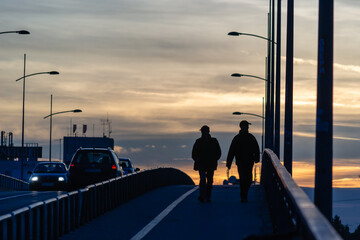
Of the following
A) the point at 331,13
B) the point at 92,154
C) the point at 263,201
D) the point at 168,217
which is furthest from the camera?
the point at 92,154

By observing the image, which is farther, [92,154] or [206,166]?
[92,154]

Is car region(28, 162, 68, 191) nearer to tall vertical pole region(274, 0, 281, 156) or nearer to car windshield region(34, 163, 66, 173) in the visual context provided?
car windshield region(34, 163, 66, 173)

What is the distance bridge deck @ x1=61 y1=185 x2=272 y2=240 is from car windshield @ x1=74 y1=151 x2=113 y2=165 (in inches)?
190

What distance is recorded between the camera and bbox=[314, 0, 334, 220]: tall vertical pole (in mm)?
10156

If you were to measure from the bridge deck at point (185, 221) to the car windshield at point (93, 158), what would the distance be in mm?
4830

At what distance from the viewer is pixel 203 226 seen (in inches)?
632

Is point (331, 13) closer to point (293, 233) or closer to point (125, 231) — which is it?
point (293, 233)

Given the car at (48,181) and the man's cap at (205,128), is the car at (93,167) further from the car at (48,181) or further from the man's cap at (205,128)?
the car at (48,181)

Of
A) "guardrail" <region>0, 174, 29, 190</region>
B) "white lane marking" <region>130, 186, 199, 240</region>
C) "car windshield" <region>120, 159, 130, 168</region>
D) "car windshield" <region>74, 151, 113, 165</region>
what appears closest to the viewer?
"white lane marking" <region>130, 186, 199, 240</region>

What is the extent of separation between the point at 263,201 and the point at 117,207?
3777 millimetres

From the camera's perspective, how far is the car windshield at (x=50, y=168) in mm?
39594

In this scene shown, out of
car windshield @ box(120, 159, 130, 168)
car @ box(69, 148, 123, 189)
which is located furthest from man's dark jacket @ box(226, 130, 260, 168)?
car windshield @ box(120, 159, 130, 168)

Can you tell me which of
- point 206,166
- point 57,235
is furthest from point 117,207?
point 57,235

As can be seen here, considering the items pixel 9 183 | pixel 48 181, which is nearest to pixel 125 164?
pixel 48 181
